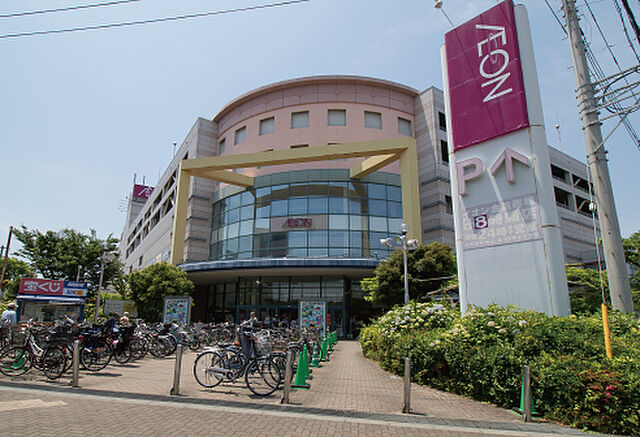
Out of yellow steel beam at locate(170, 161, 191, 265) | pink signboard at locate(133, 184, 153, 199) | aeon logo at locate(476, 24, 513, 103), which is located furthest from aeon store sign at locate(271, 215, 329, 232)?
pink signboard at locate(133, 184, 153, 199)

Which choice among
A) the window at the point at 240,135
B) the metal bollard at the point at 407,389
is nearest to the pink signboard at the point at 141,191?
the window at the point at 240,135

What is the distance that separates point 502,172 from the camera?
1096 centimetres

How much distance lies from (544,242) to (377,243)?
61.1 feet

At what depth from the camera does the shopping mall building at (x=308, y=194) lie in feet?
90.8

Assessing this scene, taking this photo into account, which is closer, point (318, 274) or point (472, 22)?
point (472, 22)

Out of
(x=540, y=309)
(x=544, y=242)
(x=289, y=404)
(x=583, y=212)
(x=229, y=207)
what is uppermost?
(x=583, y=212)

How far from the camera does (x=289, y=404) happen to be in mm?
6879

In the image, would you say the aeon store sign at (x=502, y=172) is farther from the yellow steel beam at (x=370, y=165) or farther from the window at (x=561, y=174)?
the window at (x=561, y=174)

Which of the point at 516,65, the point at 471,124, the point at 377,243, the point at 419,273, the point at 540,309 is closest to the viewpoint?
the point at 540,309

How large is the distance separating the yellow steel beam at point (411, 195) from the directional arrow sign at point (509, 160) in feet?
47.3

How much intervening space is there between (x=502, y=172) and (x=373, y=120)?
2252 cm

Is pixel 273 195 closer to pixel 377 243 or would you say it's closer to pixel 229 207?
pixel 229 207

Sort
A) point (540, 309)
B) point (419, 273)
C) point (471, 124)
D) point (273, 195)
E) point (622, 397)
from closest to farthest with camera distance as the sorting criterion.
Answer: point (622, 397)
point (540, 309)
point (471, 124)
point (419, 273)
point (273, 195)

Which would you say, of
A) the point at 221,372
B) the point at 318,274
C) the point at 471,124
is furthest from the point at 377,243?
the point at 221,372
